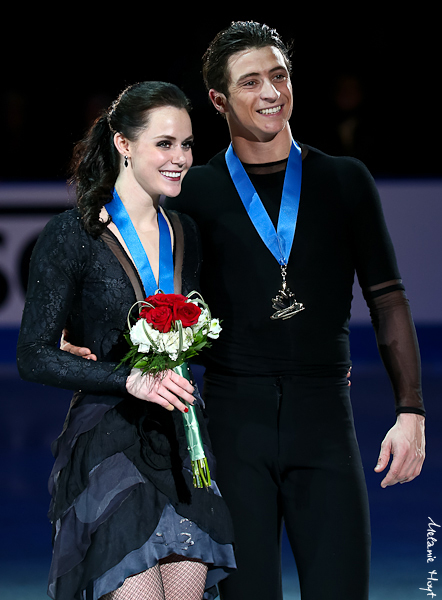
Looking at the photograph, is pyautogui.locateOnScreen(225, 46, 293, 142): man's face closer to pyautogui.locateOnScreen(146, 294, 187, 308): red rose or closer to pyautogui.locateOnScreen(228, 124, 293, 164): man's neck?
pyautogui.locateOnScreen(228, 124, 293, 164): man's neck

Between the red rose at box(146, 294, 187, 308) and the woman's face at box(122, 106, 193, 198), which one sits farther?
the woman's face at box(122, 106, 193, 198)

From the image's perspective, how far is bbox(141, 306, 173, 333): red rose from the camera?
2383mm

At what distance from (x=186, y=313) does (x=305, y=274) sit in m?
0.66

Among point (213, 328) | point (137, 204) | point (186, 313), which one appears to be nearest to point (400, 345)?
point (213, 328)

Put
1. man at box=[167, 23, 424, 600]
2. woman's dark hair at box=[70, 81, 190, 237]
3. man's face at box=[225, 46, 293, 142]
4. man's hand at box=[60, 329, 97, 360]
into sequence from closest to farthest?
man's hand at box=[60, 329, 97, 360] → woman's dark hair at box=[70, 81, 190, 237] → man at box=[167, 23, 424, 600] → man's face at box=[225, 46, 293, 142]

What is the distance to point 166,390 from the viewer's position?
2.39 metres

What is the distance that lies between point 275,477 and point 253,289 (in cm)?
62

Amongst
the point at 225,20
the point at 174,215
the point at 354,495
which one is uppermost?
the point at 225,20

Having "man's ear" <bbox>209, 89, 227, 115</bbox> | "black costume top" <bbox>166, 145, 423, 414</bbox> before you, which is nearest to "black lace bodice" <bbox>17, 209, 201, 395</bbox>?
"black costume top" <bbox>166, 145, 423, 414</bbox>

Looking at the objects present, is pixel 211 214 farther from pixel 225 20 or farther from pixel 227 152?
pixel 225 20

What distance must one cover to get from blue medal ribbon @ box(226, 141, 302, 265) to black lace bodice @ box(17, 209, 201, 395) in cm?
53

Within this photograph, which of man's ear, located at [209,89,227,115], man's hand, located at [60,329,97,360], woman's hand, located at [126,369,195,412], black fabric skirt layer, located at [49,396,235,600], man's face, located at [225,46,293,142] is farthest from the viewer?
man's ear, located at [209,89,227,115]

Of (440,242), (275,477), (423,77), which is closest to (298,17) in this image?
(423,77)

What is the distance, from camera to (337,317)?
2.99 m
